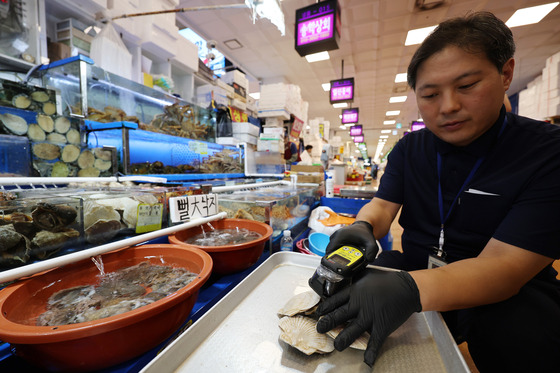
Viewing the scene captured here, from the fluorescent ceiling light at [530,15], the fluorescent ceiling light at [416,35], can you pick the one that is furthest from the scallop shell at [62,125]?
the fluorescent ceiling light at [530,15]

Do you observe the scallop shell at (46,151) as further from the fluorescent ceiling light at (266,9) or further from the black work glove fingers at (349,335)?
the fluorescent ceiling light at (266,9)

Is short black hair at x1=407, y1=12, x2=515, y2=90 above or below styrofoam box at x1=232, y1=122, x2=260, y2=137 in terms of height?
below

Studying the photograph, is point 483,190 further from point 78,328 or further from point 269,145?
point 269,145

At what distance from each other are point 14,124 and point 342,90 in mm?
6183

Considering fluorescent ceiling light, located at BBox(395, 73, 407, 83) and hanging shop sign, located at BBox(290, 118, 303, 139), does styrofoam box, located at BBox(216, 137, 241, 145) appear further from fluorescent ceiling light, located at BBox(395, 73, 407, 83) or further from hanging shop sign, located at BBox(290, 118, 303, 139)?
fluorescent ceiling light, located at BBox(395, 73, 407, 83)

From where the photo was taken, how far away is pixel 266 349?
0.58 metres

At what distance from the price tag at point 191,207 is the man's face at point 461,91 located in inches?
43.6

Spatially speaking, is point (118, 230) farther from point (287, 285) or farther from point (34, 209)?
point (287, 285)

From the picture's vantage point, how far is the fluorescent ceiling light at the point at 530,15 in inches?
172

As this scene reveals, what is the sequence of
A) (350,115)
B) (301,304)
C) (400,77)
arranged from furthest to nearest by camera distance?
(350,115) → (400,77) → (301,304)

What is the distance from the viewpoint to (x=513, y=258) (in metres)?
0.78

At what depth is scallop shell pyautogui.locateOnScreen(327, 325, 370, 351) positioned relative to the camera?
1.88ft

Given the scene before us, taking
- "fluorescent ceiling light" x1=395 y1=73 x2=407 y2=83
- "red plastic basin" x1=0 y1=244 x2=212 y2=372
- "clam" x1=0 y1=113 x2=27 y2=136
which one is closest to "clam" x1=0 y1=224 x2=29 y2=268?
"red plastic basin" x1=0 y1=244 x2=212 y2=372

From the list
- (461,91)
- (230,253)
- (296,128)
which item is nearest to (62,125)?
(230,253)
